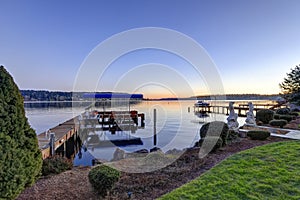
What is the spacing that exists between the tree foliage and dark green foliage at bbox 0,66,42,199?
25390 millimetres

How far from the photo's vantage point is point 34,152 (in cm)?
330

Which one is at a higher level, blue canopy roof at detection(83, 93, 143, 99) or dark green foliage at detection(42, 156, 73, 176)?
blue canopy roof at detection(83, 93, 143, 99)

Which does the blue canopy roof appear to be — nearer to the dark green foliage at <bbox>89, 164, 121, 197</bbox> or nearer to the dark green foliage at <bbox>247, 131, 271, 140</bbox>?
the dark green foliage at <bbox>247, 131, 271, 140</bbox>

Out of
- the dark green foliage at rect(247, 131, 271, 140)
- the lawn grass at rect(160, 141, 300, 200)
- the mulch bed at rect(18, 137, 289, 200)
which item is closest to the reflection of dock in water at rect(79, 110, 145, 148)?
the dark green foliage at rect(247, 131, 271, 140)

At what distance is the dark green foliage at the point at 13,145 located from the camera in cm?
266

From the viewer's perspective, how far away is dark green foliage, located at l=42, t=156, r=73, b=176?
17.9 feet

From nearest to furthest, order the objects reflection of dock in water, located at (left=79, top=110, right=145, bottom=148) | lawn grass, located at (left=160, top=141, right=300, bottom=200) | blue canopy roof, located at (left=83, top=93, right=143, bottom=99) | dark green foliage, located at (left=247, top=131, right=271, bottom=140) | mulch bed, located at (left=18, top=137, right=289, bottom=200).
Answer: lawn grass, located at (left=160, top=141, right=300, bottom=200), mulch bed, located at (left=18, top=137, right=289, bottom=200), dark green foliage, located at (left=247, top=131, right=271, bottom=140), reflection of dock in water, located at (left=79, top=110, right=145, bottom=148), blue canopy roof, located at (left=83, top=93, right=143, bottom=99)

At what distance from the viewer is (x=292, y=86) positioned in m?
22.5

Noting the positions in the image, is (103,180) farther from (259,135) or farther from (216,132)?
(259,135)

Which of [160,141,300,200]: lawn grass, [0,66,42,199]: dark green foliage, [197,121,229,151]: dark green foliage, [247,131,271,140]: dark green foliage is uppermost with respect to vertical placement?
[0,66,42,199]: dark green foliage

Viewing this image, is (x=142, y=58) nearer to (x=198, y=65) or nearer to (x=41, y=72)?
(x=198, y=65)

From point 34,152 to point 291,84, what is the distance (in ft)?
89.2

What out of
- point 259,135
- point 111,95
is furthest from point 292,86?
point 111,95

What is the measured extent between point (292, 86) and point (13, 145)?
27359 mm
